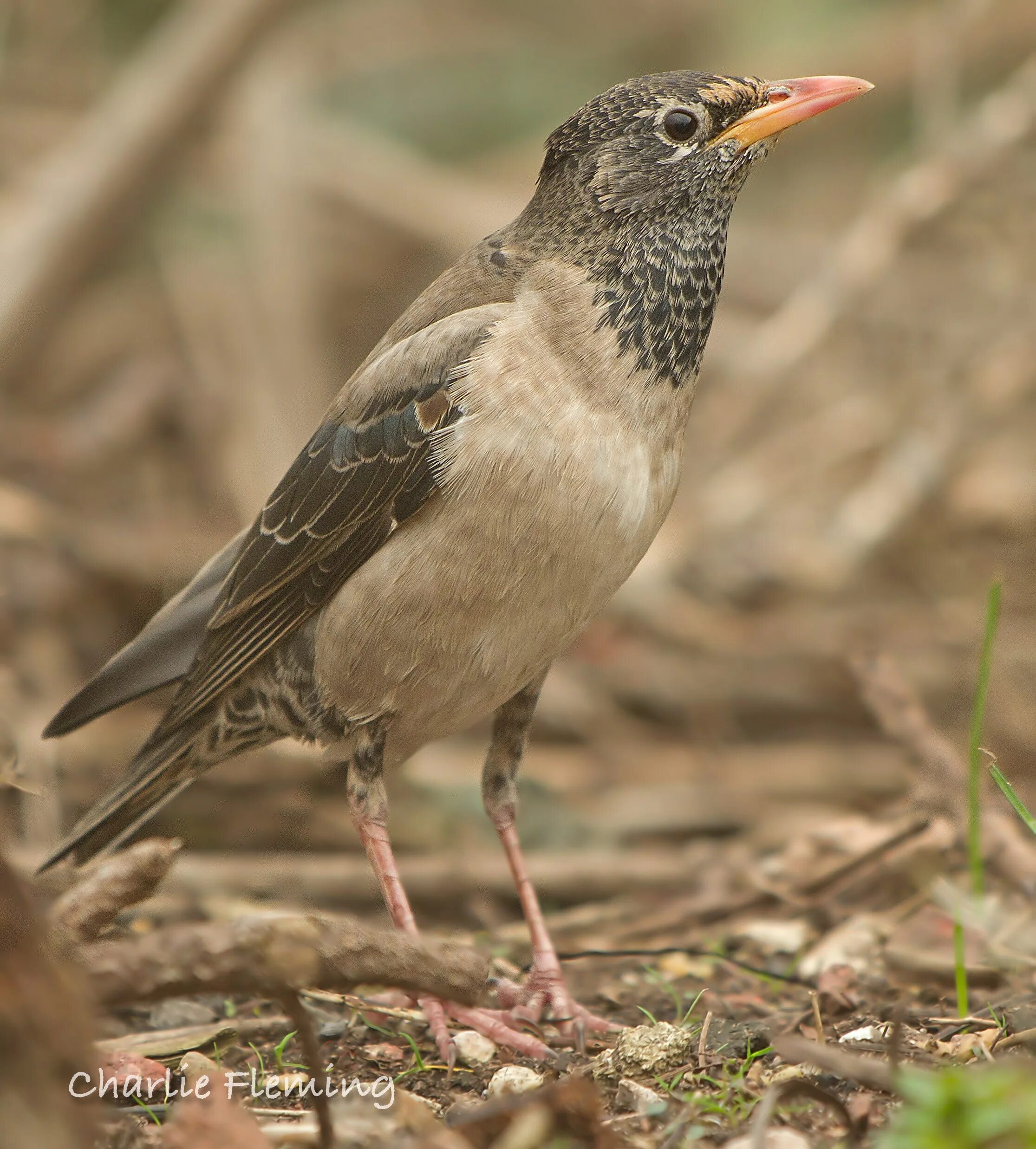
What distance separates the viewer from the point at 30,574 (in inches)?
265

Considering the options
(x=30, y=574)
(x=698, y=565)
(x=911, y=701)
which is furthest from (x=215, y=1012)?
(x=698, y=565)

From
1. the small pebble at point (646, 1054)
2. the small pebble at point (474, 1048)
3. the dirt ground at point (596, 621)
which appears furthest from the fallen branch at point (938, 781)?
the small pebble at point (474, 1048)

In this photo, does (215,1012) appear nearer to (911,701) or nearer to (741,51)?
(911,701)

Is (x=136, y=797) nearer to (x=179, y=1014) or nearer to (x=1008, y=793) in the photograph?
(x=179, y=1014)

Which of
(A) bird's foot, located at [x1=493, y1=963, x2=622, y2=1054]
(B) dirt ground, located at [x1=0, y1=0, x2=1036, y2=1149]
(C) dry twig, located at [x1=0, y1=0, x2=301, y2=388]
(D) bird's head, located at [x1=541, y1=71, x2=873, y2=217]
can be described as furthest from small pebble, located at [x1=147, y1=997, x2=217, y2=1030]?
(C) dry twig, located at [x1=0, y1=0, x2=301, y2=388]

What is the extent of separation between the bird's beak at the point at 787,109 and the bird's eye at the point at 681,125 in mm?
86

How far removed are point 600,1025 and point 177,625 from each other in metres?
1.97

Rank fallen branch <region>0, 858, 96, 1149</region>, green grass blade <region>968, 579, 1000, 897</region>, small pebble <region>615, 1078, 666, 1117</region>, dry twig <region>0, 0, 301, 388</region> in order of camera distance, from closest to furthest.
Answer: fallen branch <region>0, 858, 96, 1149</region> → small pebble <region>615, 1078, 666, 1117</region> → green grass blade <region>968, 579, 1000, 897</region> → dry twig <region>0, 0, 301, 388</region>

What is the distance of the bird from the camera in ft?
12.8

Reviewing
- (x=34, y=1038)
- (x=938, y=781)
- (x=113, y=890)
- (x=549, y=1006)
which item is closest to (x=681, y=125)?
(x=938, y=781)

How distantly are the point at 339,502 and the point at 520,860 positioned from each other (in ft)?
4.35

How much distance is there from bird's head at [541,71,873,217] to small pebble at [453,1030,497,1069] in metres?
2.41

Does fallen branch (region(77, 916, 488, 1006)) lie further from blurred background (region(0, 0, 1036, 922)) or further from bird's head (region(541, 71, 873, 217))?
bird's head (region(541, 71, 873, 217))

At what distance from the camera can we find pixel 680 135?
14.2ft
